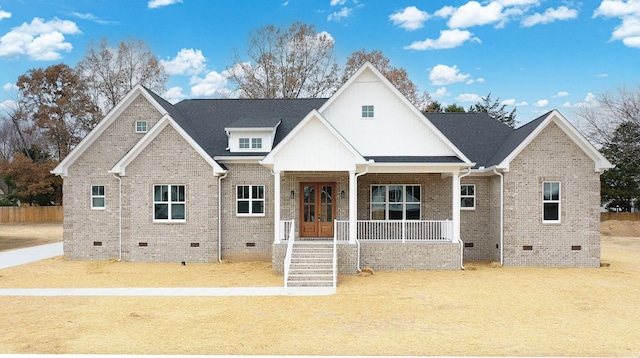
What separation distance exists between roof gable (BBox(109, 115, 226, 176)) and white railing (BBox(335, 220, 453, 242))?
5.41m

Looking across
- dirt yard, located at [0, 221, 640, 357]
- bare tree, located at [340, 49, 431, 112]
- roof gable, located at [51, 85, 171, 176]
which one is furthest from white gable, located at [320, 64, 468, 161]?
bare tree, located at [340, 49, 431, 112]

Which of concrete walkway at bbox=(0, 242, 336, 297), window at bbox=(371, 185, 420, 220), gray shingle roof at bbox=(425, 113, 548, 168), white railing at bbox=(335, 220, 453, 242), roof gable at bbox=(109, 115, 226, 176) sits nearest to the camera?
concrete walkway at bbox=(0, 242, 336, 297)

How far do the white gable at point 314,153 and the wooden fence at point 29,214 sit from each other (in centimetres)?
4069

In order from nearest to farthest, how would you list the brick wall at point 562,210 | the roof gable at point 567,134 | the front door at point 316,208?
the roof gable at point 567,134
the brick wall at point 562,210
the front door at point 316,208

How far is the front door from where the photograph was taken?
20016mm

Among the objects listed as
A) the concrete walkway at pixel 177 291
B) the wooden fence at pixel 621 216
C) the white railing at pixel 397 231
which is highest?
the white railing at pixel 397 231

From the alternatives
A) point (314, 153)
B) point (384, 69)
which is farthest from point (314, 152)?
point (384, 69)

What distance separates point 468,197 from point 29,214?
45.5 meters

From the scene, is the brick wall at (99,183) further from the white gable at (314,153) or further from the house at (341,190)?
the white gable at (314,153)

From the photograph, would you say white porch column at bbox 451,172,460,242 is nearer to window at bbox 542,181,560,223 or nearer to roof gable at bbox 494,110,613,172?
roof gable at bbox 494,110,613,172

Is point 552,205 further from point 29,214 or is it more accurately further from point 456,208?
point 29,214

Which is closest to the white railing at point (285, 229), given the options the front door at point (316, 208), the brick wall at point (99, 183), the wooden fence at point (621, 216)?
A: the front door at point (316, 208)

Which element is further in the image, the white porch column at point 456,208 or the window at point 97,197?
the window at point 97,197

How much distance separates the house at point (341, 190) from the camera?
1814 cm
